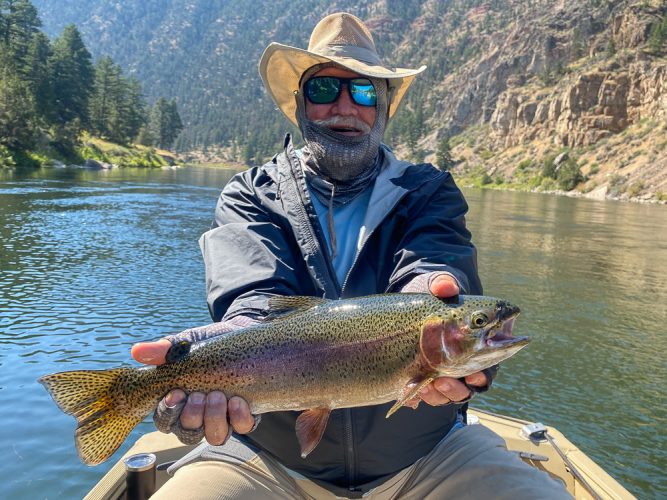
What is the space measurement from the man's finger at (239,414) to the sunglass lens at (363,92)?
8.04ft

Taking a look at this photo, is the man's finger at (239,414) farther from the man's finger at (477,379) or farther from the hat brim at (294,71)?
the hat brim at (294,71)

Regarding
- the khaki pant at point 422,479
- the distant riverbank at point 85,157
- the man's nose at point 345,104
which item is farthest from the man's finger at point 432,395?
the distant riverbank at point 85,157

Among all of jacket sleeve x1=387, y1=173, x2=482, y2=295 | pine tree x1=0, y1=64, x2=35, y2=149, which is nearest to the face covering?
jacket sleeve x1=387, y1=173, x2=482, y2=295

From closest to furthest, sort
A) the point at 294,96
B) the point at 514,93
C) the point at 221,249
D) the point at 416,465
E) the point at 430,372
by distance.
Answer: the point at 430,372 → the point at 416,465 → the point at 221,249 → the point at 294,96 → the point at 514,93

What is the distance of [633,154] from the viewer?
6538cm

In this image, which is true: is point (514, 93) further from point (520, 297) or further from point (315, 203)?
point (315, 203)

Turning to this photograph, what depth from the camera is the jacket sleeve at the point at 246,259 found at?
135 inches

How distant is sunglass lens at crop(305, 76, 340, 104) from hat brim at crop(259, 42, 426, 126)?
146mm

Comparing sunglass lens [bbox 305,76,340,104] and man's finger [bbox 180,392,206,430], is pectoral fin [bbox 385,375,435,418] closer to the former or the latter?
man's finger [bbox 180,392,206,430]

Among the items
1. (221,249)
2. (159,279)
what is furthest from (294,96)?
(159,279)

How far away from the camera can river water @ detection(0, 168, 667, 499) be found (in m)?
7.67

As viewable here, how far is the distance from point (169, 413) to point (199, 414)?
16 cm

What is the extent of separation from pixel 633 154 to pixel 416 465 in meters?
72.3

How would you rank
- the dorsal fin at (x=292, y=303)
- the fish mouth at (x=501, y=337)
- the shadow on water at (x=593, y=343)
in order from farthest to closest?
1. the shadow on water at (x=593, y=343)
2. the dorsal fin at (x=292, y=303)
3. the fish mouth at (x=501, y=337)
